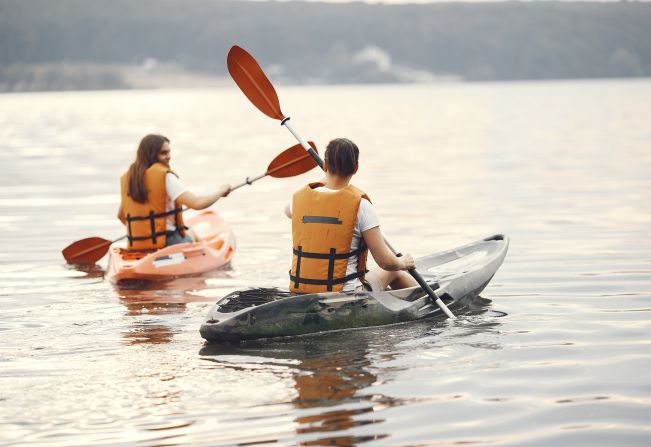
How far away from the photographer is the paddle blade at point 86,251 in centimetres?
1223

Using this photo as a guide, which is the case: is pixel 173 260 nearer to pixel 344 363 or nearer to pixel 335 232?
pixel 335 232

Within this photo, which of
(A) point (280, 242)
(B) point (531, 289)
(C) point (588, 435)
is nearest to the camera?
(C) point (588, 435)

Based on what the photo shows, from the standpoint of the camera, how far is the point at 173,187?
10.5 metres

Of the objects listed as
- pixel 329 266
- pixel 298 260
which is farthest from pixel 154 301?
pixel 329 266

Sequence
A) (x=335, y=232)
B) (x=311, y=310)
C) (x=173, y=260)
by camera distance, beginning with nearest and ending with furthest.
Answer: (x=335, y=232), (x=311, y=310), (x=173, y=260)

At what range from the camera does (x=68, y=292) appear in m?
10.3

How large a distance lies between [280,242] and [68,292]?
394 cm

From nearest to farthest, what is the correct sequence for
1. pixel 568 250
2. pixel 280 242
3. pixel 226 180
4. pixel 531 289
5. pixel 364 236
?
pixel 364 236 < pixel 531 289 < pixel 568 250 < pixel 280 242 < pixel 226 180

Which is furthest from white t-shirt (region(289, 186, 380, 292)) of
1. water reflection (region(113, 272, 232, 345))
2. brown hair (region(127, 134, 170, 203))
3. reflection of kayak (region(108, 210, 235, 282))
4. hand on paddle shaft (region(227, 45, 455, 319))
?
reflection of kayak (region(108, 210, 235, 282))

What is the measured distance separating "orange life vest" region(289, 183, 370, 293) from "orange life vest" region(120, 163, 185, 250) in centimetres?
298

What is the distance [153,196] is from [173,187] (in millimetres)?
226

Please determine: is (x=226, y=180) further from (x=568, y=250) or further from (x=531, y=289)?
(x=531, y=289)

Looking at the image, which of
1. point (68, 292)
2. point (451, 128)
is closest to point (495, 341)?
point (68, 292)

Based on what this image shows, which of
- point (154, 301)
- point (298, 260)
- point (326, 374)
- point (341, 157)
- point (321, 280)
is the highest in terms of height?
point (341, 157)
